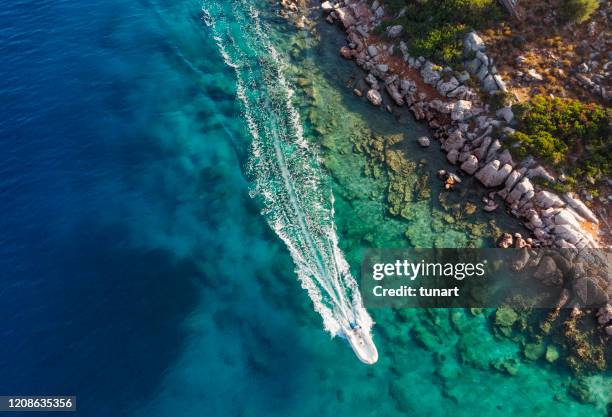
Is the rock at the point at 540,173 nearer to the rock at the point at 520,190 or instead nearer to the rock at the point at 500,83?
→ the rock at the point at 520,190

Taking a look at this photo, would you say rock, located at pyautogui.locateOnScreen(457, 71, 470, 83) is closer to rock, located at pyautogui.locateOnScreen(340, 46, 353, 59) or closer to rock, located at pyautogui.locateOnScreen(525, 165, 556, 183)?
rock, located at pyautogui.locateOnScreen(525, 165, 556, 183)

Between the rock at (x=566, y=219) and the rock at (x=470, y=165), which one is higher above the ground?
the rock at (x=470, y=165)

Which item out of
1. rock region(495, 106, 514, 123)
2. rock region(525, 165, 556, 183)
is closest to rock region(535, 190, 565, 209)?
rock region(525, 165, 556, 183)

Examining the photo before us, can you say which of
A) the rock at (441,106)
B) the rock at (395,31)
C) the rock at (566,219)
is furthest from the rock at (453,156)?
the rock at (395,31)

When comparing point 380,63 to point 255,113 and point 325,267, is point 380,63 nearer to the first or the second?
point 255,113

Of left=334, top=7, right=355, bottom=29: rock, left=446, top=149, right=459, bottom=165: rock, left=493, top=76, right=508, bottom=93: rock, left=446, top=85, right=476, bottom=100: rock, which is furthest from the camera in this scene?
left=334, top=7, right=355, bottom=29: rock
